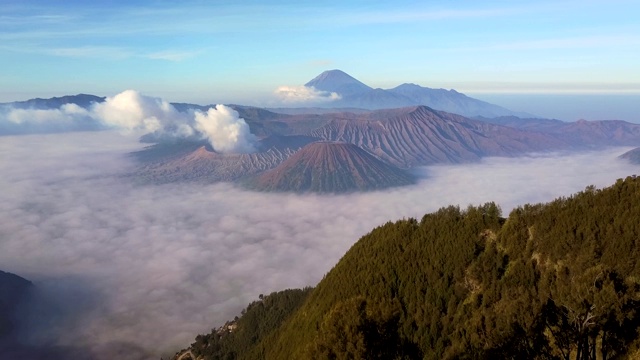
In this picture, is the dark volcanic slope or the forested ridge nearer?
the forested ridge

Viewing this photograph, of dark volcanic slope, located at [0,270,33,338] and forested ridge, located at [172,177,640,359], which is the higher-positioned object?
forested ridge, located at [172,177,640,359]

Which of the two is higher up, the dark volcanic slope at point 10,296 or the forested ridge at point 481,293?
the forested ridge at point 481,293

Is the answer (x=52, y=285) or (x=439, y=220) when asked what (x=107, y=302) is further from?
(x=439, y=220)

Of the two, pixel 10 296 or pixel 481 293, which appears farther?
pixel 10 296

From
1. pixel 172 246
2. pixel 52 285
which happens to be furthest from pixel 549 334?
pixel 172 246

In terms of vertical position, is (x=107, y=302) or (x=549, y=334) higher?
(x=549, y=334)

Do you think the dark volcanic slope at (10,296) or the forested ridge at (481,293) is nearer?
the forested ridge at (481,293)

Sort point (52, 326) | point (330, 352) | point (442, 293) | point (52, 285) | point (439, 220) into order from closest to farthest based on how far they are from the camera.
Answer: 1. point (330, 352)
2. point (442, 293)
3. point (439, 220)
4. point (52, 326)
5. point (52, 285)

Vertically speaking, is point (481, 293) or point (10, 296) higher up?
point (481, 293)
